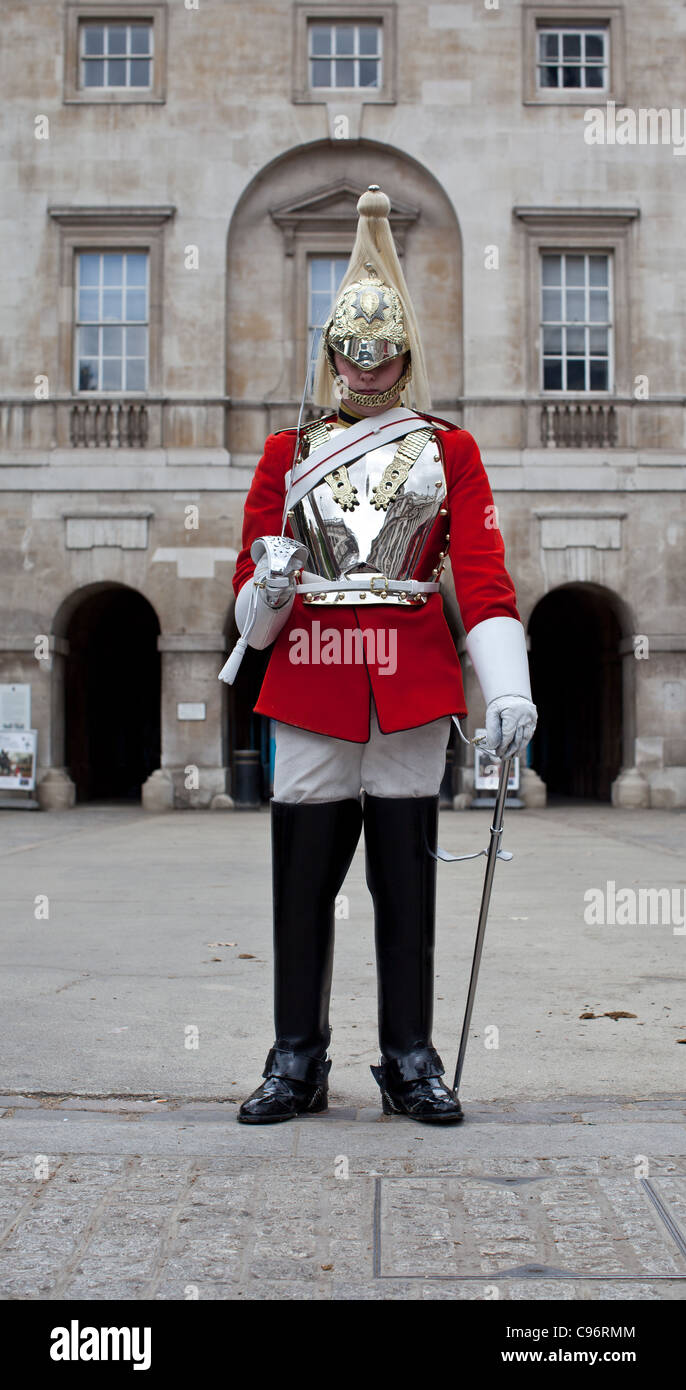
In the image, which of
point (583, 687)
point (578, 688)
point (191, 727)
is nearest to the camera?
point (191, 727)

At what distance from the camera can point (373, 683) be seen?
3.65m

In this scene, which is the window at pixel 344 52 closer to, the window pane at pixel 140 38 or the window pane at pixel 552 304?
the window pane at pixel 140 38

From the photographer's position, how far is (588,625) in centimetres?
2166

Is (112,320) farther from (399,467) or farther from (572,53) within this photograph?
(399,467)

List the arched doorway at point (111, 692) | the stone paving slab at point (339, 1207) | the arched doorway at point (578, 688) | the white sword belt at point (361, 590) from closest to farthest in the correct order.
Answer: the stone paving slab at point (339, 1207)
the white sword belt at point (361, 590)
the arched doorway at point (111, 692)
the arched doorway at point (578, 688)

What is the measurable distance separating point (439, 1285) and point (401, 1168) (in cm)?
66

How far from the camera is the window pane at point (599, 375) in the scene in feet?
60.7

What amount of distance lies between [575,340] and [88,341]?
6387 millimetres

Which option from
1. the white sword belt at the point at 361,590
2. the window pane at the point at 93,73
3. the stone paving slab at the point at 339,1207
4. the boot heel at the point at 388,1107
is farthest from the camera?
the window pane at the point at 93,73

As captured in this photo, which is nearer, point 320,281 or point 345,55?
point 345,55

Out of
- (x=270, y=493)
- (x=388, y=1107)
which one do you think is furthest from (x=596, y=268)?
(x=388, y=1107)

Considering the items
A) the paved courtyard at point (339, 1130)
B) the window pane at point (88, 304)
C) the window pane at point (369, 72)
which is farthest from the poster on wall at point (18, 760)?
the paved courtyard at point (339, 1130)

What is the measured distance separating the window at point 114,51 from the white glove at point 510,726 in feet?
55.8

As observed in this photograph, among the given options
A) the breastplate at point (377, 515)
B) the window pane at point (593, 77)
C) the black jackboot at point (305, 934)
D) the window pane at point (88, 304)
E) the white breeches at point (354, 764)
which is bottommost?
the black jackboot at point (305, 934)
